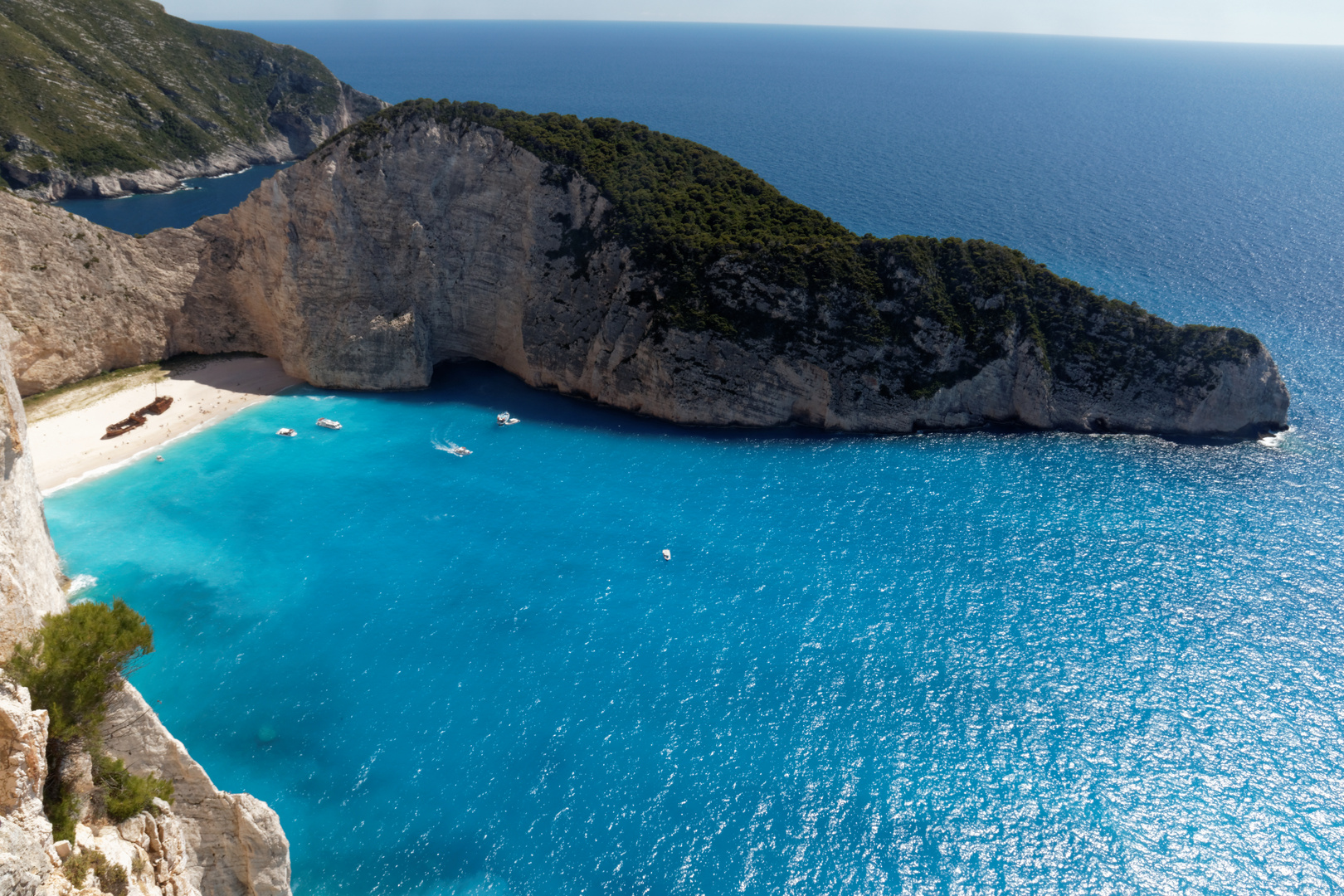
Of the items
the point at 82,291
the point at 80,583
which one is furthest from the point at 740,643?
the point at 82,291

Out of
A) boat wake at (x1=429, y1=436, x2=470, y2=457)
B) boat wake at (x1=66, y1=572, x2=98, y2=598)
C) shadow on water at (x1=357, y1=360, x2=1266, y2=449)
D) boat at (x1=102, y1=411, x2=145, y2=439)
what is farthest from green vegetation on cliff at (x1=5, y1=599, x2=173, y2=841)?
boat at (x1=102, y1=411, x2=145, y2=439)

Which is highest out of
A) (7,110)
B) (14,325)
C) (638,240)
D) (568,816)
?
(7,110)

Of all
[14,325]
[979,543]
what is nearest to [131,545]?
[14,325]

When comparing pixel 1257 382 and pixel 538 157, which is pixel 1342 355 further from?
pixel 538 157

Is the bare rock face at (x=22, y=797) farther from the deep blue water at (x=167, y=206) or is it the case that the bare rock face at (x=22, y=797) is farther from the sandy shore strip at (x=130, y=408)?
the deep blue water at (x=167, y=206)

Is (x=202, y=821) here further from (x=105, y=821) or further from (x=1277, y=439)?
(x=1277, y=439)

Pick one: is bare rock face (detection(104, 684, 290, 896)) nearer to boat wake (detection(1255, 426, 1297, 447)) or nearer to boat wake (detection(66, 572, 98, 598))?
boat wake (detection(66, 572, 98, 598))
